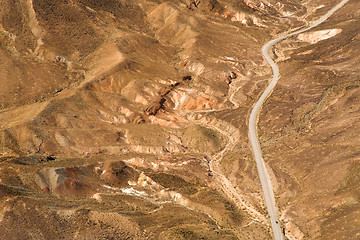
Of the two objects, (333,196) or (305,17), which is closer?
(333,196)

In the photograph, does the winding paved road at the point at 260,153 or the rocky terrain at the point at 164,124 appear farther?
the winding paved road at the point at 260,153

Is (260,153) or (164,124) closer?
(260,153)

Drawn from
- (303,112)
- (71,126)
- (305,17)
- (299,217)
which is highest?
(305,17)

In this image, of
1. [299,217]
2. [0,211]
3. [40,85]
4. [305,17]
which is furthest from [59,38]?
[305,17]

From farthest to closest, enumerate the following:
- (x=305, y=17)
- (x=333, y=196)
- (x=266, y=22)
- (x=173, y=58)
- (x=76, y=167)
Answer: (x=305, y=17) < (x=266, y=22) < (x=173, y=58) < (x=76, y=167) < (x=333, y=196)

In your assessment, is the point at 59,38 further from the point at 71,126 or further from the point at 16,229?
the point at 16,229

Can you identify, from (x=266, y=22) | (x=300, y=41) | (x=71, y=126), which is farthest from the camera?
(x=266, y=22)

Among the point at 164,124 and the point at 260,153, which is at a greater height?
the point at 260,153

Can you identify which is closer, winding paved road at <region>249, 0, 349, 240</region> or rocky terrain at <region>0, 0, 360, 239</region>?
rocky terrain at <region>0, 0, 360, 239</region>
